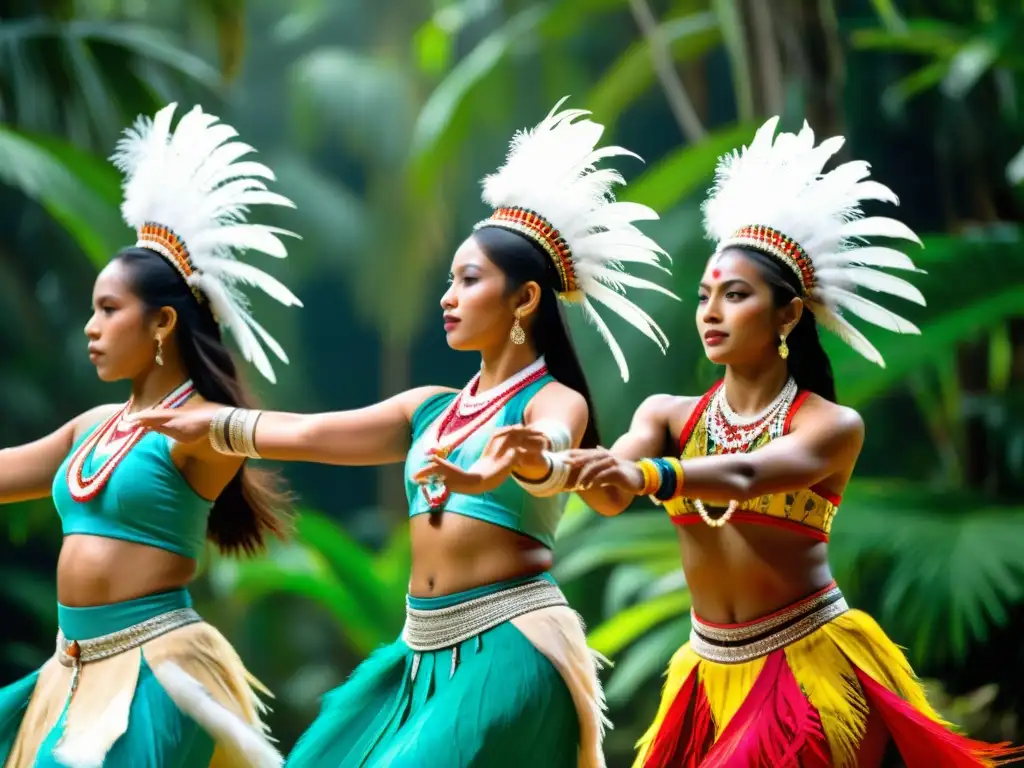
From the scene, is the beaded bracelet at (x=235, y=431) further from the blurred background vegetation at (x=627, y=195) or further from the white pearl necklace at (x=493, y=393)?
the blurred background vegetation at (x=627, y=195)

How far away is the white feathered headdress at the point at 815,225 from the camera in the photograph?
318 cm

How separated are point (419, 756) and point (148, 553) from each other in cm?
96

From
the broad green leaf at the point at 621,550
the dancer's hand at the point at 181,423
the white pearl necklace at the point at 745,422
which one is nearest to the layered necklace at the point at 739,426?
the white pearl necklace at the point at 745,422

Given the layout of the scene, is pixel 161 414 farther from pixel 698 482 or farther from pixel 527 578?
pixel 698 482

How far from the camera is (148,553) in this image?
344 cm

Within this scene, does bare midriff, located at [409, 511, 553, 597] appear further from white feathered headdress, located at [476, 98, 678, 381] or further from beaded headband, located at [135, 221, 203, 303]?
beaded headband, located at [135, 221, 203, 303]

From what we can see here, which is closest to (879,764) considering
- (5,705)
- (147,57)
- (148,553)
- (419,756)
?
(419,756)

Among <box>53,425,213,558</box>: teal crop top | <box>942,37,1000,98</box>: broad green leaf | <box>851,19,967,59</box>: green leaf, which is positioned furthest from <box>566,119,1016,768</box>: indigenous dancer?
<box>851,19,967,59</box>: green leaf

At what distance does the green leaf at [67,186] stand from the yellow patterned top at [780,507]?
12.4 feet

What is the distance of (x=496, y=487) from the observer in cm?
274

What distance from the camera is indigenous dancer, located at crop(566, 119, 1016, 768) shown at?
117 inches

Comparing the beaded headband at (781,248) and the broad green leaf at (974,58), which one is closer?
the beaded headband at (781,248)

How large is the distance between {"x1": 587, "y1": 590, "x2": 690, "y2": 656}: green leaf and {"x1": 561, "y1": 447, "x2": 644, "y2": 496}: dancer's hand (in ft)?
11.5

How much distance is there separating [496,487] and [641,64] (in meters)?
6.61
